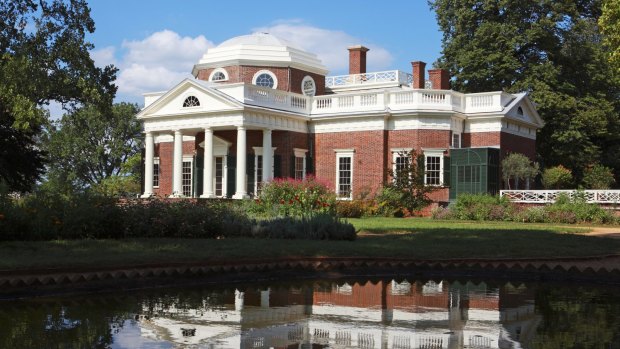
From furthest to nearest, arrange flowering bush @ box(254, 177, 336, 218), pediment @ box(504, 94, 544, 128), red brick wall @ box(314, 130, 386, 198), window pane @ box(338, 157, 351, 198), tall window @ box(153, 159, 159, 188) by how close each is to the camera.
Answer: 1. tall window @ box(153, 159, 159, 188)
2. window pane @ box(338, 157, 351, 198)
3. pediment @ box(504, 94, 544, 128)
4. red brick wall @ box(314, 130, 386, 198)
5. flowering bush @ box(254, 177, 336, 218)

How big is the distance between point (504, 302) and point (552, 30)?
33424mm

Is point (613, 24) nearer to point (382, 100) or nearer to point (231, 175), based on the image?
point (382, 100)

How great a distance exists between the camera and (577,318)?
8.21 metres

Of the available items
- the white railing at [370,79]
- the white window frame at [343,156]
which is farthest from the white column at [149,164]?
the white railing at [370,79]

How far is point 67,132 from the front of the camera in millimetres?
58000

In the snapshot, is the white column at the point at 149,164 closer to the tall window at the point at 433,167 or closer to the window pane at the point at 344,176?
the window pane at the point at 344,176

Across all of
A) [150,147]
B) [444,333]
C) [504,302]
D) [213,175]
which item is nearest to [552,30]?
[213,175]

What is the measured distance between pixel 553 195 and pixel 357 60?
1582 cm

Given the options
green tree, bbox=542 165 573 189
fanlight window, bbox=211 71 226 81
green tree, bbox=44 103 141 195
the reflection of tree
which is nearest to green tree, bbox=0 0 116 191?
the reflection of tree

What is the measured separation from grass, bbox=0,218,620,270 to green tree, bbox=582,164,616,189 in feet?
78.2

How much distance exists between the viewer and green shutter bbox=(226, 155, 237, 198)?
34688 millimetres

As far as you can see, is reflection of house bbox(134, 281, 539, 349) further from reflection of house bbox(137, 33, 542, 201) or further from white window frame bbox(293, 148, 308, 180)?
white window frame bbox(293, 148, 308, 180)

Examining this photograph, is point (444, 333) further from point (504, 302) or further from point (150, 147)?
point (150, 147)

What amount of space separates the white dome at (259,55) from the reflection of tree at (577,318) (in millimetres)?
28883
